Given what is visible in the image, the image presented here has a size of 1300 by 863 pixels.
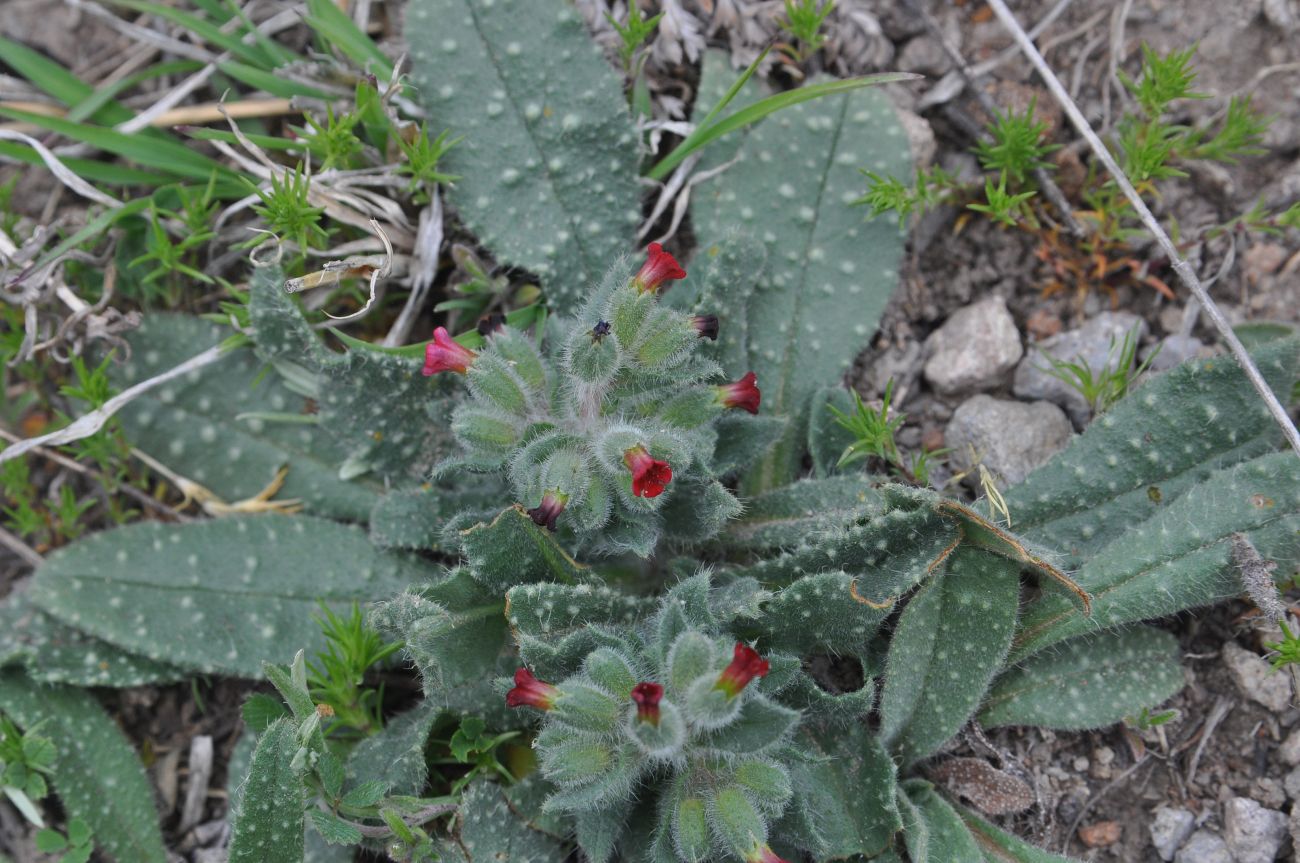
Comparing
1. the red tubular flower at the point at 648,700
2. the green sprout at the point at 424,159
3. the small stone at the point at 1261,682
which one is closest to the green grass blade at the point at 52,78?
the green sprout at the point at 424,159

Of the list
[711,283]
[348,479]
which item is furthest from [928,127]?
[348,479]

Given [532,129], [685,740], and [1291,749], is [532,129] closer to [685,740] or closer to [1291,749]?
[685,740]

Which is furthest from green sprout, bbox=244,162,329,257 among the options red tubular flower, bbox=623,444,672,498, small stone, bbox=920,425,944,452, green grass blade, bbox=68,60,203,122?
small stone, bbox=920,425,944,452

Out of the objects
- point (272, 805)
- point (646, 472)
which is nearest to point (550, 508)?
point (646, 472)

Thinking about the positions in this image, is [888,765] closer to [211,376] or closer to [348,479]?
[348,479]

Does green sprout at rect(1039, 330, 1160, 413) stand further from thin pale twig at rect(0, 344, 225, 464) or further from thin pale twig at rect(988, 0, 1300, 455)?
thin pale twig at rect(0, 344, 225, 464)
